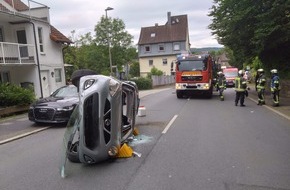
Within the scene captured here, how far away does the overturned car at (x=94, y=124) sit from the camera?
637 cm

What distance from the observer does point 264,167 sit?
634cm

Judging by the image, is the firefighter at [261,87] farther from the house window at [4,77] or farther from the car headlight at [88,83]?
the house window at [4,77]

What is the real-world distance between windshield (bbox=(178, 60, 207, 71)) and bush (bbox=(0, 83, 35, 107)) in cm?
968

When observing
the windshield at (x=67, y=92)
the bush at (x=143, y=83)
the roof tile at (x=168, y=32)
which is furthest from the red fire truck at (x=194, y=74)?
the roof tile at (x=168, y=32)

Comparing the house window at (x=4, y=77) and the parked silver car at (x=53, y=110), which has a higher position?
the house window at (x=4, y=77)

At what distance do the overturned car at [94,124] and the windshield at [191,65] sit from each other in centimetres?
1607

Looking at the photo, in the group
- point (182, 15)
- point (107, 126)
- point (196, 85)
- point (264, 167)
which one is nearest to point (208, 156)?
point (264, 167)

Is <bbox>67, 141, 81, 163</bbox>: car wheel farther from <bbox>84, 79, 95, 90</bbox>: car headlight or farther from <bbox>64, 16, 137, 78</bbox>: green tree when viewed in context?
<bbox>64, 16, 137, 78</bbox>: green tree

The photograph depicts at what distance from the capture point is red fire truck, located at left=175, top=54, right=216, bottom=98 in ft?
73.0

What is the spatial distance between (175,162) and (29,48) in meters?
18.9

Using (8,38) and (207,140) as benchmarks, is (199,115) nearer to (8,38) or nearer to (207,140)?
(207,140)

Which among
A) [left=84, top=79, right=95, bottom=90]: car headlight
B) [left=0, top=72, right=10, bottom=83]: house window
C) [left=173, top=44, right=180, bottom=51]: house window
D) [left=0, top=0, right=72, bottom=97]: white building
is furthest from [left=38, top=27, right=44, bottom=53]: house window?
[left=173, top=44, right=180, bottom=51]: house window

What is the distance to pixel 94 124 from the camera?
6.41 metres

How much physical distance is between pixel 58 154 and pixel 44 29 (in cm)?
1881
